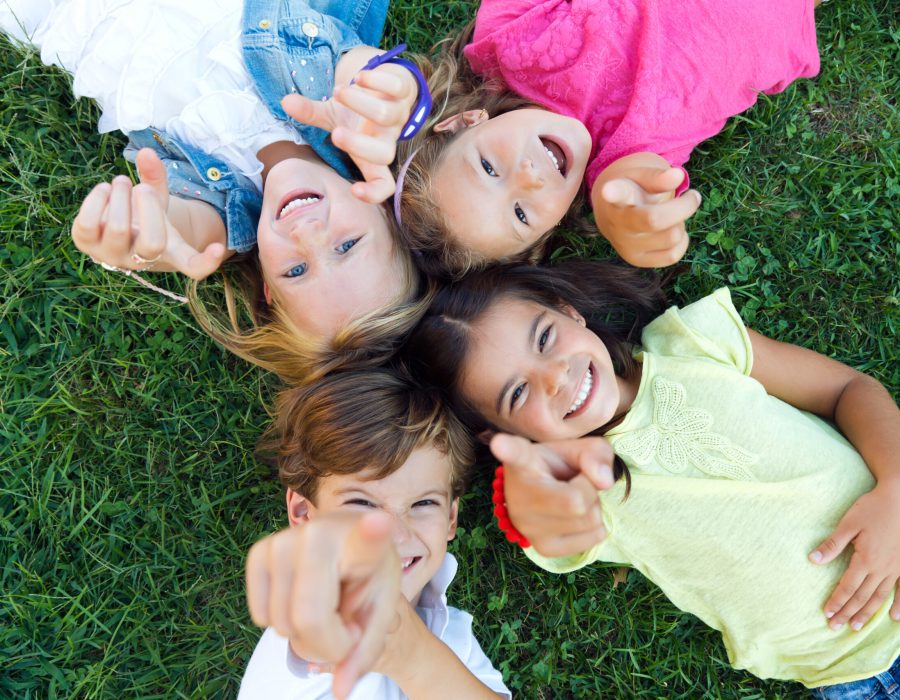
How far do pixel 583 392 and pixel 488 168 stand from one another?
0.81m

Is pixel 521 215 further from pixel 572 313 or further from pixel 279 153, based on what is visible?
pixel 279 153

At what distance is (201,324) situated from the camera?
2.78m

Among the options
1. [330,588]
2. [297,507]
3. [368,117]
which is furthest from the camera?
[297,507]

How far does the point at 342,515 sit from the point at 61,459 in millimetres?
1985

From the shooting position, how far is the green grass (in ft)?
9.03

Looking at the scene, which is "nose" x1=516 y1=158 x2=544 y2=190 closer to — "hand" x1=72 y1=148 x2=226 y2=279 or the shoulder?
the shoulder

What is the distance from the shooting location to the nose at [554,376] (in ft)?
7.08

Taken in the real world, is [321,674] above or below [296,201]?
below

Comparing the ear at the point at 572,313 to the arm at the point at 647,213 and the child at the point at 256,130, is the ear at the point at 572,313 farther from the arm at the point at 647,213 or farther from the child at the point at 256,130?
the child at the point at 256,130

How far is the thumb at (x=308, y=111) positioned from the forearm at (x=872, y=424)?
6.65 feet

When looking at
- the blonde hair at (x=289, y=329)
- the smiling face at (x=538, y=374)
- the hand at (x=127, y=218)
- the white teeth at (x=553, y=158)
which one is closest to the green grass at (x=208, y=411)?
the blonde hair at (x=289, y=329)

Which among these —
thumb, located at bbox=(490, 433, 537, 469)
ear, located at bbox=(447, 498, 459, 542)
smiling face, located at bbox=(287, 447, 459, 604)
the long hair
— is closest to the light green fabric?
the long hair

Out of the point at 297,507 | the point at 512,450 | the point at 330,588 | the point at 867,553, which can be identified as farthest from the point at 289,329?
the point at 867,553

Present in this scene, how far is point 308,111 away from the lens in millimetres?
1911
